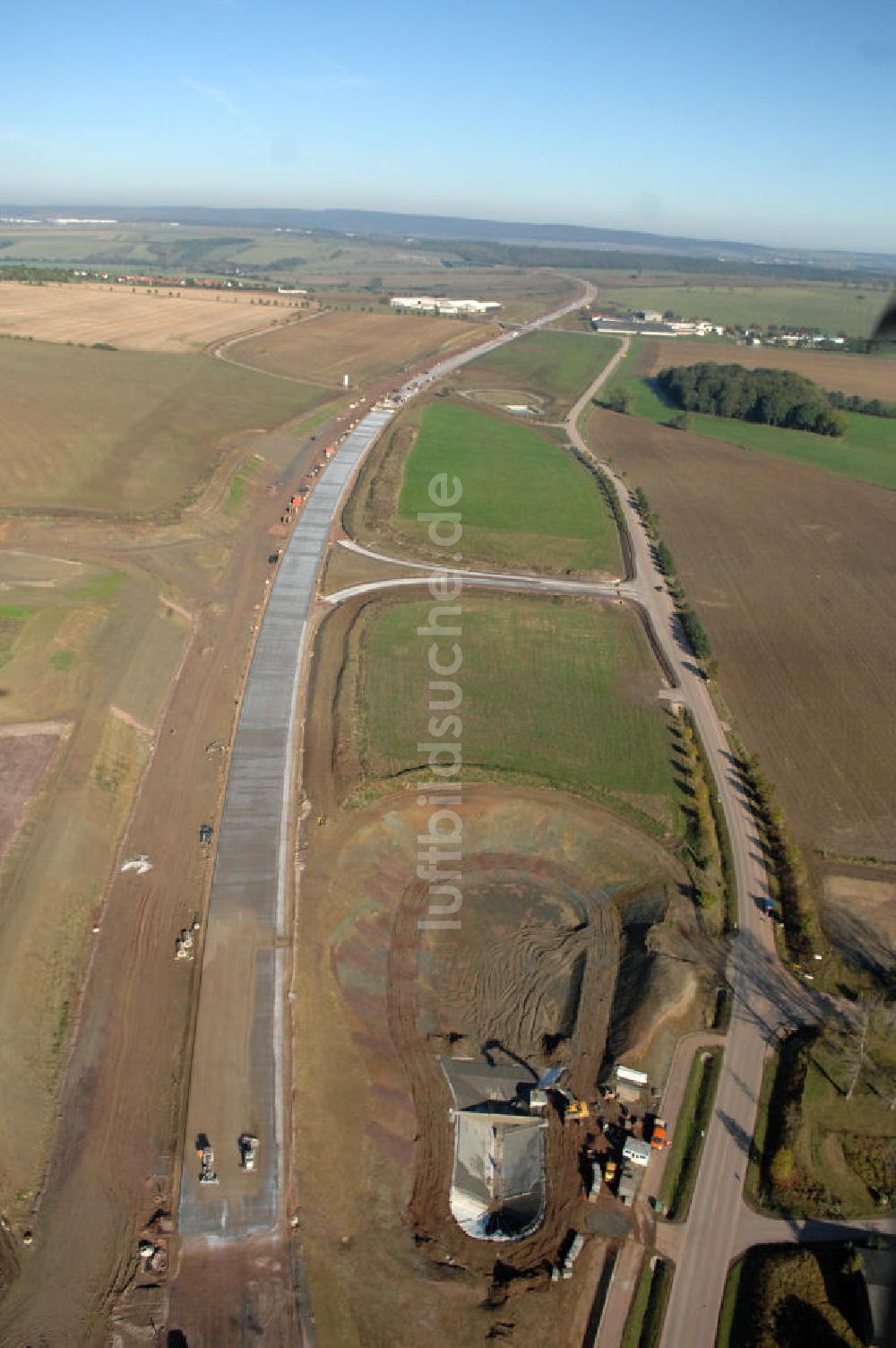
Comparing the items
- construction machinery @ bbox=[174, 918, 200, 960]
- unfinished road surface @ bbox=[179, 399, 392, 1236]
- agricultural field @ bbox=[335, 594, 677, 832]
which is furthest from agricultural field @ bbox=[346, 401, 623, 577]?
construction machinery @ bbox=[174, 918, 200, 960]

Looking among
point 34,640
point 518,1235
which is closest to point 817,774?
point 518,1235

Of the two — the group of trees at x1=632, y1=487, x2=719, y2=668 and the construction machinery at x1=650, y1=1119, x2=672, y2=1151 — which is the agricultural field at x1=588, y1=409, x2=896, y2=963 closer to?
the group of trees at x1=632, y1=487, x2=719, y2=668

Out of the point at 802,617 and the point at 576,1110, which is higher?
the point at 802,617

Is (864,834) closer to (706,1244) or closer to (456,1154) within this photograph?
(706,1244)

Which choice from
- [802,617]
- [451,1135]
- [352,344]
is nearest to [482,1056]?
[451,1135]

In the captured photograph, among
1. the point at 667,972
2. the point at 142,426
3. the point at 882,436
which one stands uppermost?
the point at 882,436

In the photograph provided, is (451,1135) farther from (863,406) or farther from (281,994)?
(863,406)
